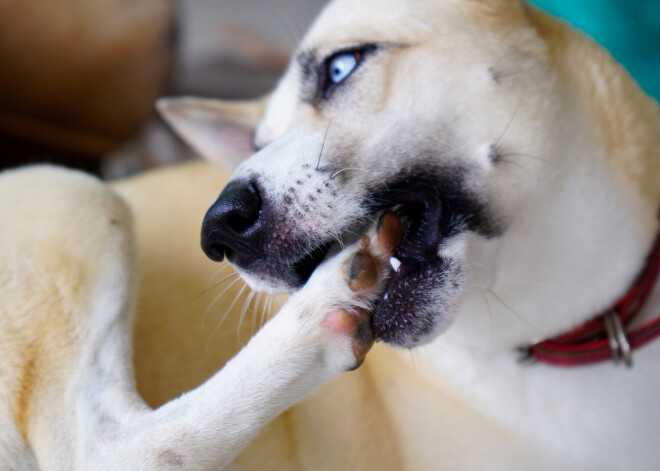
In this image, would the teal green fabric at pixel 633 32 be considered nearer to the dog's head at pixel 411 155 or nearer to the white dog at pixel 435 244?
the white dog at pixel 435 244

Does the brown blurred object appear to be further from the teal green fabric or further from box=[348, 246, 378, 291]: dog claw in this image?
box=[348, 246, 378, 291]: dog claw

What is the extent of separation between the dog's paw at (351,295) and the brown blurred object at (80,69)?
2.04 m

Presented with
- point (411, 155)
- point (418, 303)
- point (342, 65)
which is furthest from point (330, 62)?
point (418, 303)

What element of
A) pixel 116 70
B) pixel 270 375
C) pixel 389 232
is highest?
pixel 389 232

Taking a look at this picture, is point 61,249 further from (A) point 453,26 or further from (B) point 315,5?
(B) point 315,5

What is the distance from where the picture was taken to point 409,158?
1131 mm

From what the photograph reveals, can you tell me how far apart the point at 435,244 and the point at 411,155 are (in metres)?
0.17

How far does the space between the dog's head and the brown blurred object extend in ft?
5.51

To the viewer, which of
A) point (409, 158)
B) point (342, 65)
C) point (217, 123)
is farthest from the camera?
point (217, 123)

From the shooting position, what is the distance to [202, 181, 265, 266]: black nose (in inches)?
41.9

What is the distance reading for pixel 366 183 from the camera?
1.11 meters

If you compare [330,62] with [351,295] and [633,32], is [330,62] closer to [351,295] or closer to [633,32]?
[351,295]

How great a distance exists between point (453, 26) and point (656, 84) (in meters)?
1.51

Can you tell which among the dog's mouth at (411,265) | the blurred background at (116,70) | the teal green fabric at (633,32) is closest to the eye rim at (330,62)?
the dog's mouth at (411,265)
